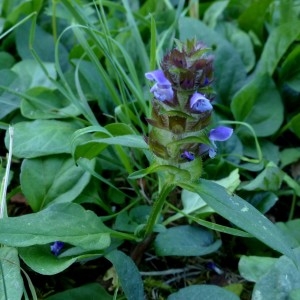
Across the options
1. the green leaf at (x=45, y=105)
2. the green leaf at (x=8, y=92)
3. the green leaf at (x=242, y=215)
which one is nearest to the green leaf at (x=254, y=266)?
the green leaf at (x=242, y=215)

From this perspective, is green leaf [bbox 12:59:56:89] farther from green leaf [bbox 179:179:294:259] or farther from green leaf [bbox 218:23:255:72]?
green leaf [bbox 179:179:294:259]

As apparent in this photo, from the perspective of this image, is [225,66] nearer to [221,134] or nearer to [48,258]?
[221,134]

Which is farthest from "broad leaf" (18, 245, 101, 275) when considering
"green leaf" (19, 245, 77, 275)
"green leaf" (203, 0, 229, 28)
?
"green leaf" (203, 0, 229, 28)

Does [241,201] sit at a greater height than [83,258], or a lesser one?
greater

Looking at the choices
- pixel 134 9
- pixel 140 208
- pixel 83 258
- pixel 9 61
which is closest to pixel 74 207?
pixel 83 258

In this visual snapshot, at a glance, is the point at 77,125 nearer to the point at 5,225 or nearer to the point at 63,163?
the point at 63,163

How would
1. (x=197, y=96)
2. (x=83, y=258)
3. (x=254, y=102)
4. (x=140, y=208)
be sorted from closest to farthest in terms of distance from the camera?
(x=197, y=96) < (x=83, y=258) < (x=140, y=208) < (x=254, y=102)
